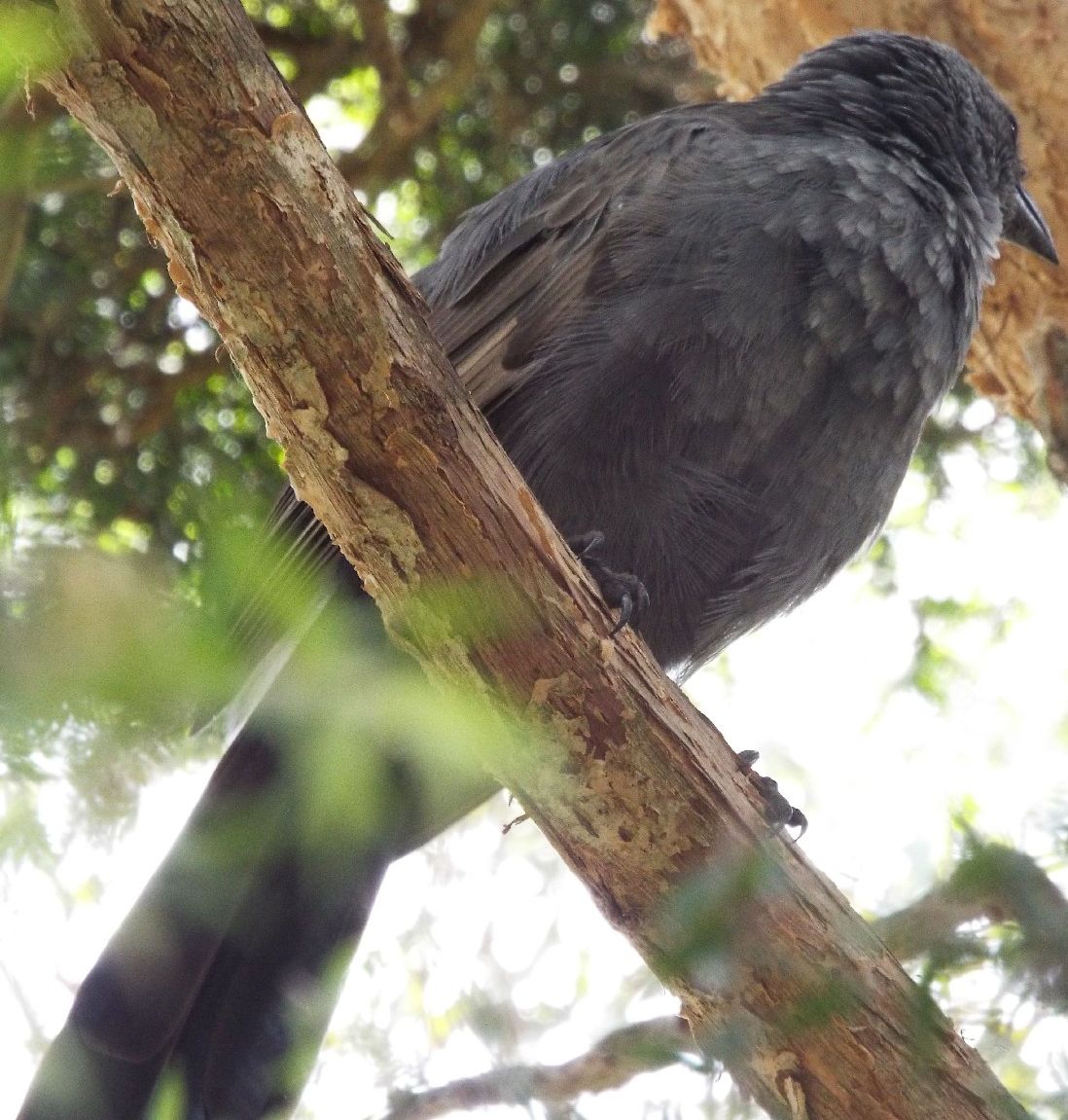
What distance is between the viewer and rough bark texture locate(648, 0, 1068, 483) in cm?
435

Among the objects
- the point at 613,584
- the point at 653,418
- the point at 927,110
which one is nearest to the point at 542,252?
the point at 653,418

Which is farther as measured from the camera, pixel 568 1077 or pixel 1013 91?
pixel 1013 91

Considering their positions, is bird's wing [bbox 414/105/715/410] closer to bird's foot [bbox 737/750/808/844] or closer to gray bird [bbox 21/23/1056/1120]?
gray bird [bbox 21/23/1056/1120]

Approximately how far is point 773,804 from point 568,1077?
Result: 0.82m

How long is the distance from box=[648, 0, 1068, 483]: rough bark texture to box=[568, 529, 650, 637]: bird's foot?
71.9 inches

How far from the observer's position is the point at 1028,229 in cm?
420

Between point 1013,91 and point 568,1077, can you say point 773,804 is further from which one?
point 1013,91

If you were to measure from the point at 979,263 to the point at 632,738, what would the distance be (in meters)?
1.83

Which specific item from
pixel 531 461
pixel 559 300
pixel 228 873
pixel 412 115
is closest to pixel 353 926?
pixel 228 873

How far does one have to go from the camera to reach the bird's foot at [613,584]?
271 cm

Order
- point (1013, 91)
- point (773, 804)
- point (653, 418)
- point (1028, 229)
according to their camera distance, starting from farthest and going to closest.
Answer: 1. point (1013, 91)
2. point (1028, 229)
3. point (653, 418)
4. point (773, 804)

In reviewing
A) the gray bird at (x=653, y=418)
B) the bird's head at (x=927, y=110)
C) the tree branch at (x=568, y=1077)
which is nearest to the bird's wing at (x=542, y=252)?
the gray bird at (x=653, y=418)

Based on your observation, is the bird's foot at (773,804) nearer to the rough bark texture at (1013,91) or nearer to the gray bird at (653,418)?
the gray bird at (653,418)

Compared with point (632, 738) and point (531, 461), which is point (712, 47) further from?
point (632, 738)
